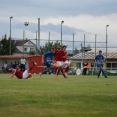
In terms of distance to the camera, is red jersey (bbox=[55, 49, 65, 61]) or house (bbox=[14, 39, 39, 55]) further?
house (bbox=[14, 39, 39, 55])

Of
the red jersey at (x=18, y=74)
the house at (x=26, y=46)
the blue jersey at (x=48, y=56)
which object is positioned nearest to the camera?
the red jersey at (x=18, y=74)

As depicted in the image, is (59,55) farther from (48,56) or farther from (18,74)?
(18,74)

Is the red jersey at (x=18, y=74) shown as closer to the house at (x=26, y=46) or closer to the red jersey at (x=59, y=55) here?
the red jersey at (x=59, y=55)

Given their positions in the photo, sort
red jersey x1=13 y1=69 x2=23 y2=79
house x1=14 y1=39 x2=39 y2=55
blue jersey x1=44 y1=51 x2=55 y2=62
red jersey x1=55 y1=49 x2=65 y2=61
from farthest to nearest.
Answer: house x1=14 y1=39 x2=39 y2=55 → blue jersey x1=44 y1=51 x2=55 y2=62 → red jersey x1=55 y1=49 x2=65 y2=61 → red jersey x1=13 y1=69 x2=23 y2=79

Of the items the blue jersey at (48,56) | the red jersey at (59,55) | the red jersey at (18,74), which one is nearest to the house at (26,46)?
the blue jersey at (48,56)

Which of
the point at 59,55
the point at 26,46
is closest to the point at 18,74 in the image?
the point at 59,55

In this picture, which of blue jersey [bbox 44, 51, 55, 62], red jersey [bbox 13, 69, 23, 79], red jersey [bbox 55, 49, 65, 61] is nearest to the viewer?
red jersey [bbox 13, 69, 23, 79]

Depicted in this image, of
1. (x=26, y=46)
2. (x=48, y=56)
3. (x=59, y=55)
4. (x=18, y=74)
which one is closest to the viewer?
(x=18, y=74)

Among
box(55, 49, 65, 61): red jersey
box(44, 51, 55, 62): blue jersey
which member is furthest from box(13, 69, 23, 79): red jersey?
box(44, 51, 55, 62): blue jersey

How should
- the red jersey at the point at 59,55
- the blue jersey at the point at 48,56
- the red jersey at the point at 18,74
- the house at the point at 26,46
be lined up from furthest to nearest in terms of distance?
the house at the point at 26,46, the blue jersey at the point at 48,56, the red jersey at the point at 59,55, the red jersey at the point at 18,74

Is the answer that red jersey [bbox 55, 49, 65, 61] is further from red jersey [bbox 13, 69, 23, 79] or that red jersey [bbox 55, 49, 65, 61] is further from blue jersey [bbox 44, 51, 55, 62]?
red jersey [bbox 13, 69, 23, 79]

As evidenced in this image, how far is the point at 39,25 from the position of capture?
54.6 m

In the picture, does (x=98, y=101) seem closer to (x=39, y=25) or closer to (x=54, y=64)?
(x=54, y=64)

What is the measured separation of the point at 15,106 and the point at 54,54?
1968 cm
